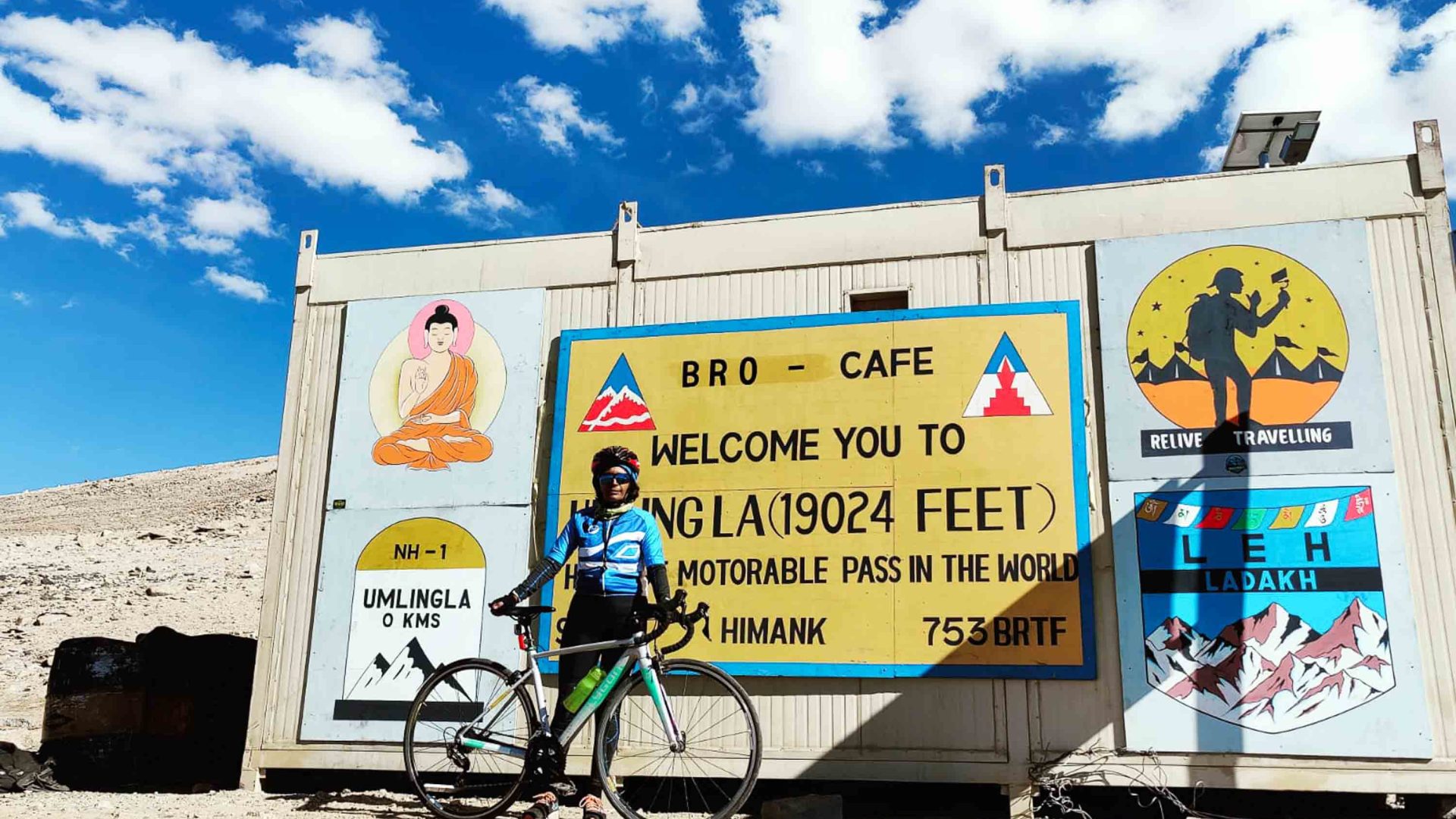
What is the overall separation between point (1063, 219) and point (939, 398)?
5.66 ft

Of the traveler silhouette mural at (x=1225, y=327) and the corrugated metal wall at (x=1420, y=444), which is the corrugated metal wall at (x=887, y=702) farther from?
the corrugated metal wall at (x=1420, y=444)

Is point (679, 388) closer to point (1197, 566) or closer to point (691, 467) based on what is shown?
point (691, 467)

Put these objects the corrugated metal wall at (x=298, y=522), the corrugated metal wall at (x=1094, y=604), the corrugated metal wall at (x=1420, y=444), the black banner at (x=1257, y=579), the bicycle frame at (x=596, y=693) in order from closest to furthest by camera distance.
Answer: the bicycle frame at (x=596, y=693), the corrugated metal wall at (x=1420, y=444), the black banner at (x=1257, y=579), the corrugated metal wall at (x=1094, y=604), the corrugated metal wall at (x=298, y=522)

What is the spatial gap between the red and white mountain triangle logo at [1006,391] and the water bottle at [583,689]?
11.0 ft

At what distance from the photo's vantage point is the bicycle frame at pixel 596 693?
5734mm

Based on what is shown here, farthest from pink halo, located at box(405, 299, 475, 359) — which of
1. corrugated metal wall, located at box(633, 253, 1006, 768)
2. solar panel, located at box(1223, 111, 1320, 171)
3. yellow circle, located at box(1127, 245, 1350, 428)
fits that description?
solar panel, located at box(1223, 111, 1320, 171)

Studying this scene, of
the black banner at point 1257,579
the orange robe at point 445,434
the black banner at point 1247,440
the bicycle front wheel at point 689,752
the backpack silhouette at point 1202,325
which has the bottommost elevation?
the bicycle front wheel at point 689,752

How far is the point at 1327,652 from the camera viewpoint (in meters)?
6.59

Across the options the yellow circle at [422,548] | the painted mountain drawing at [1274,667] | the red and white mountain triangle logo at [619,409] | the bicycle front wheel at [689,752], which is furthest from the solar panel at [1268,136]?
the yellow circle at [422,548]

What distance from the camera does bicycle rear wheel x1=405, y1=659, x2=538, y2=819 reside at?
6.35 m

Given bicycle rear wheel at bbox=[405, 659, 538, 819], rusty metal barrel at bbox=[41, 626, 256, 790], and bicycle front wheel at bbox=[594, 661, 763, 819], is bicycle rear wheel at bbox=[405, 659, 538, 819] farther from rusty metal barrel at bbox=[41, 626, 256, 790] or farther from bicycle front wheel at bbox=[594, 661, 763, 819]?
rusty metal barrel at bbox=[41, 626, 256, 790]

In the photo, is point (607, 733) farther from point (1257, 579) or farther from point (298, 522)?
point (1257, 579)

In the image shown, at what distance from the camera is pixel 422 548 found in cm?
830

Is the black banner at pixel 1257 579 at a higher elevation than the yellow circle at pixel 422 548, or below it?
below
